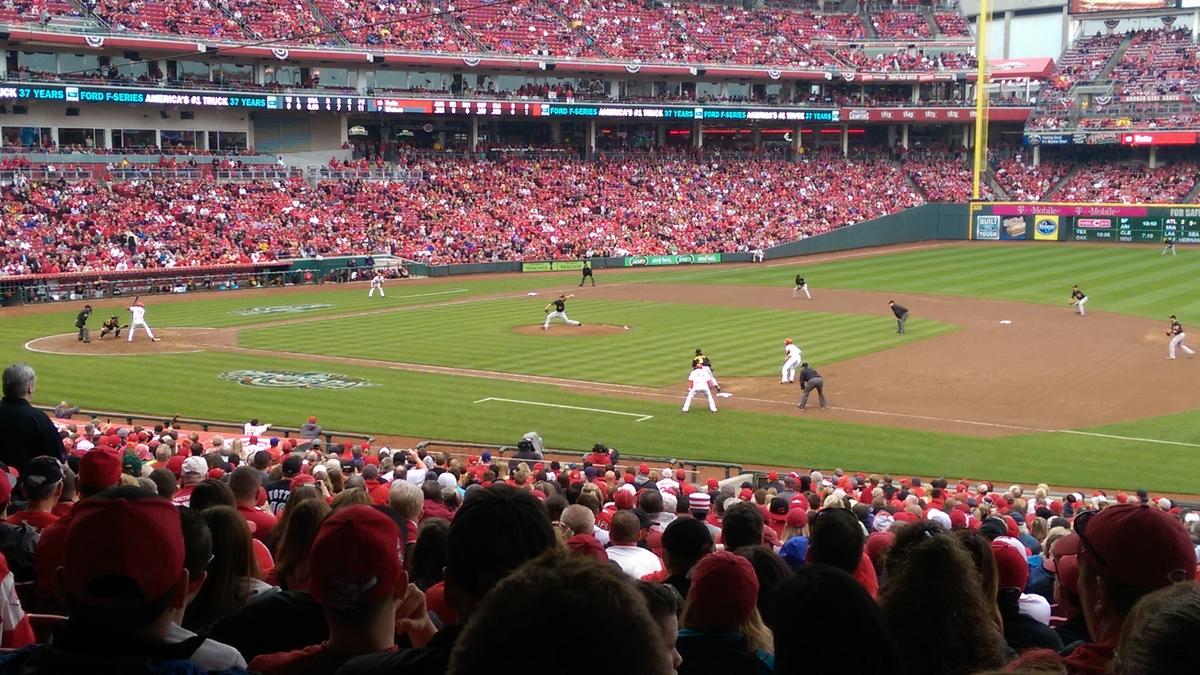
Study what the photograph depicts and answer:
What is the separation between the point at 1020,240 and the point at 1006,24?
3306 cm

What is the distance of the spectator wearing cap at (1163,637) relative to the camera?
3.12 m

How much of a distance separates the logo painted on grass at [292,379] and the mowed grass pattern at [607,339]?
3.12 metres

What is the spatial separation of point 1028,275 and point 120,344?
1625 inches

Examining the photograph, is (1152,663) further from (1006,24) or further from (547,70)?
(1006,24)

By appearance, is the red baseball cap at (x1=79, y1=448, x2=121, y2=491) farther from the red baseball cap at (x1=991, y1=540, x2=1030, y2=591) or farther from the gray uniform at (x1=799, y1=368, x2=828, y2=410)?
the gray uniform at (x1=799, y1=368, x2=828, y2=410)

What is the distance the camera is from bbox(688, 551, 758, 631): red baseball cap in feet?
15.7

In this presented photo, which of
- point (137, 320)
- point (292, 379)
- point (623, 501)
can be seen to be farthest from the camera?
point (137, 320)

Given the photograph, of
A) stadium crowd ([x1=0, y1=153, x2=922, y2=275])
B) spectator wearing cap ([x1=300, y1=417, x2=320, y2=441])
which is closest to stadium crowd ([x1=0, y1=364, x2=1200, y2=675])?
spectator wearing cap ([x1=300, y1=417, x2=320, y2=441])

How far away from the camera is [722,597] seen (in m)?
4.80

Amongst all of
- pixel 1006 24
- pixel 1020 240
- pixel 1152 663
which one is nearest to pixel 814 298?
pixel 1020 240

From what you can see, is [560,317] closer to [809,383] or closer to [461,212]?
[809,383]

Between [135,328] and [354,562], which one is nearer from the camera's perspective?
[354,562]

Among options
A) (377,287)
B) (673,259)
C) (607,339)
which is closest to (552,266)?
(673,259)

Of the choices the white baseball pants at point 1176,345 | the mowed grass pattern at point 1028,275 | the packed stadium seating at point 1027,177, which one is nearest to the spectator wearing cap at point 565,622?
the white baseball pants at point 1176,345
